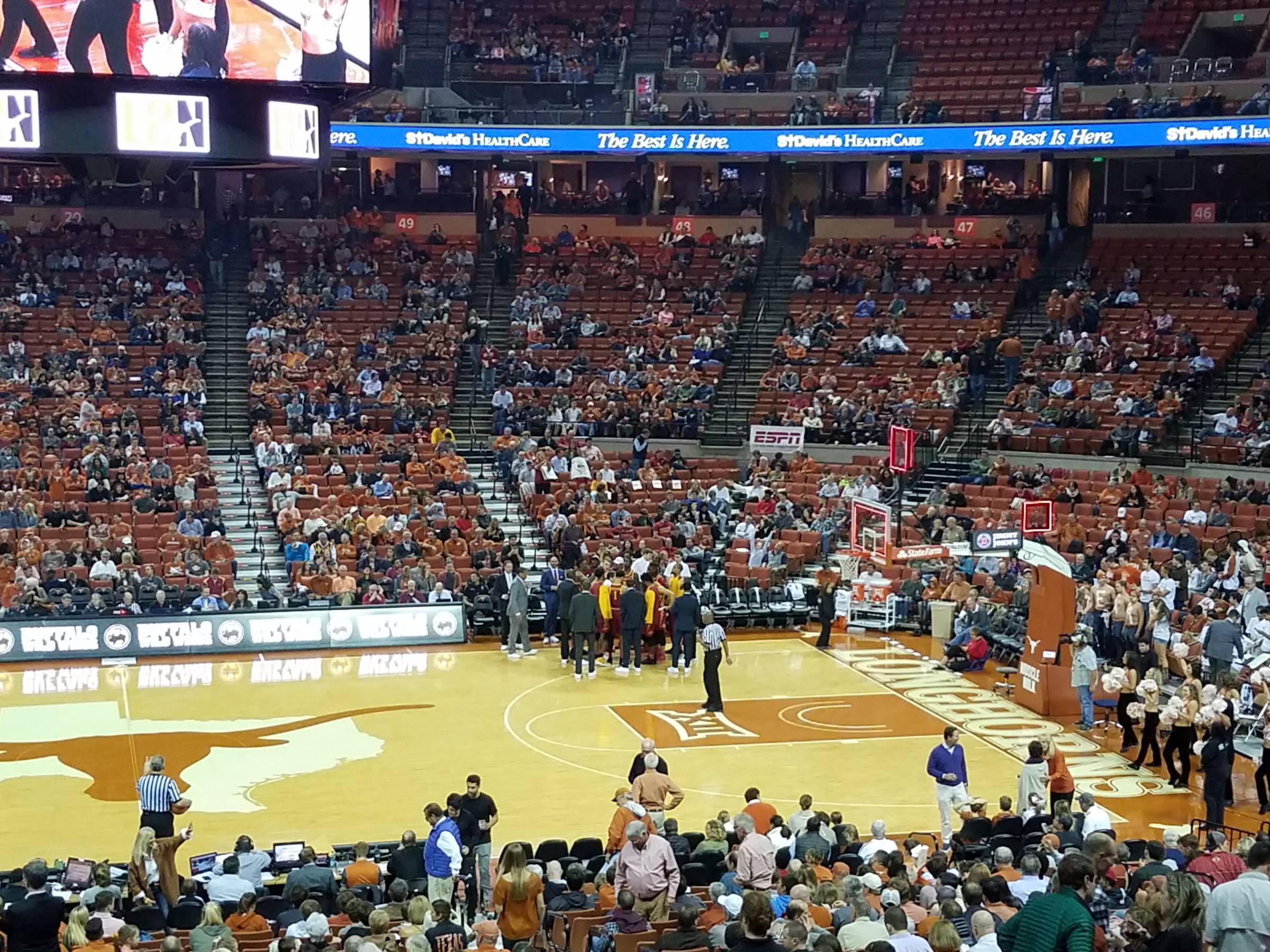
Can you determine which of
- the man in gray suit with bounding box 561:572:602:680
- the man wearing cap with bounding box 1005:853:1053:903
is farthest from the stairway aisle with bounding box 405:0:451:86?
the man wearing cap with bounding box 1005:853:1053:903

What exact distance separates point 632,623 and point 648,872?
12.3 m

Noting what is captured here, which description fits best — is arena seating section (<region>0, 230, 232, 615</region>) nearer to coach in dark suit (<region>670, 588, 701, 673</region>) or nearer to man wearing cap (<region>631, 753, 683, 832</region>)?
coach in dark suit (<region>670, 588, 701, 673</region>)

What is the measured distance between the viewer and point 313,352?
118 ft

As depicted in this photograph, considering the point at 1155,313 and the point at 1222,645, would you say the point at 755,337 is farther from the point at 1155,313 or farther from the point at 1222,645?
the point at 1222,645

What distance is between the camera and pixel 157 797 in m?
14.4

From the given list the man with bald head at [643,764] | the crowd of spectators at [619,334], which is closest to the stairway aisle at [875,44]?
the crowd of spectators at [619,334]

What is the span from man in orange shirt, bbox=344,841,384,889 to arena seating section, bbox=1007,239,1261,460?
22.3 m

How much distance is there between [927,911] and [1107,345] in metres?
25.5

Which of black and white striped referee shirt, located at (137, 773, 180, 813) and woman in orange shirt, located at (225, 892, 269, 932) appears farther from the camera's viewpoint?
black and white striped referee shirt, located at (137, 773, 180, 813)

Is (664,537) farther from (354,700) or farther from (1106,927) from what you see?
(1106,927)

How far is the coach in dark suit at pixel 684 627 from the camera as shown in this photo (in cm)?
2372

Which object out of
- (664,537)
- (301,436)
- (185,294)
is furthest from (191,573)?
(185,294)

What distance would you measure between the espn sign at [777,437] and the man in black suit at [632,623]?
10.5 metres

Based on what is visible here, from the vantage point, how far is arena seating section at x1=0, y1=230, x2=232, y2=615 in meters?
27.3
